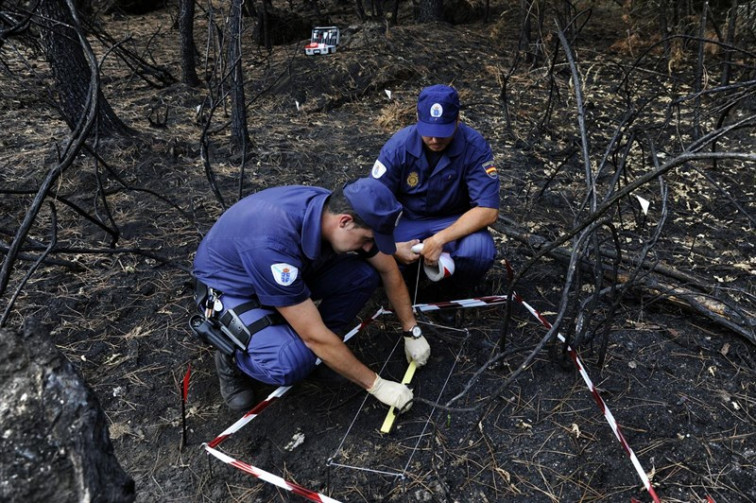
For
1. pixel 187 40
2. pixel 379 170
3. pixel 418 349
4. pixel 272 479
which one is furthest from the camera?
pixel 187 40

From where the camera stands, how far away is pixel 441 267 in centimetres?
282

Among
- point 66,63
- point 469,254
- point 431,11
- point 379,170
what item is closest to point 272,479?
point 469,254

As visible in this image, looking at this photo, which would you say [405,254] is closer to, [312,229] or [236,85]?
[312,229]

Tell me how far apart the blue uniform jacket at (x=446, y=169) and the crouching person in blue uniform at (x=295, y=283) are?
634mm

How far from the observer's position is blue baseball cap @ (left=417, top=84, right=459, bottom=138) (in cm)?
271

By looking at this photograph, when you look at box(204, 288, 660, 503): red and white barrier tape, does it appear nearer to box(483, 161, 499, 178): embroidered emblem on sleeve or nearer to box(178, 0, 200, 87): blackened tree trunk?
box(483, 161, 499, 178): embroidered emblem on sleeve

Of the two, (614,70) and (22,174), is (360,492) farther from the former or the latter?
(614,70)

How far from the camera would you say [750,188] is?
4.31 m

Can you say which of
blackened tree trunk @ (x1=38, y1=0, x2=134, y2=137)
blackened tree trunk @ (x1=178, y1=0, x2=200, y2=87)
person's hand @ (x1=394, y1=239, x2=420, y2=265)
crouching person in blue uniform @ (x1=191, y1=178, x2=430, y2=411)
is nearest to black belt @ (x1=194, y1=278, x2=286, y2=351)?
crouching person in blue uniform @ (x1=191, y1=178, x2=430, y2=411)

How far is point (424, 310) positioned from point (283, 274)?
1.06 m

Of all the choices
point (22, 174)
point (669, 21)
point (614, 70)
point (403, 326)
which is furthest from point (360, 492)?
point (669, 21)

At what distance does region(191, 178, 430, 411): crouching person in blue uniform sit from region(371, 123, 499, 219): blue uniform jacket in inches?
25.0

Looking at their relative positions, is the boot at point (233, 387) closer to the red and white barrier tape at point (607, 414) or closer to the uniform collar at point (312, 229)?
the uniform collar at point (312, 229)

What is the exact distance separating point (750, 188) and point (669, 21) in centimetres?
357
